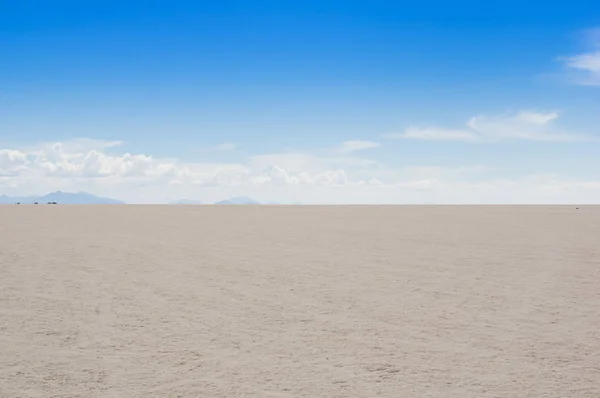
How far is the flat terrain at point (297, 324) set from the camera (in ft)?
20.1

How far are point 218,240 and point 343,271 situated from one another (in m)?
8.63

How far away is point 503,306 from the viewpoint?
988cm

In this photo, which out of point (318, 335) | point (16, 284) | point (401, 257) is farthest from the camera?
point (401, 257)

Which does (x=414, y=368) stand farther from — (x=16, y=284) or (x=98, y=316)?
(x=16, y=284)

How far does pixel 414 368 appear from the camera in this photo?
655cm

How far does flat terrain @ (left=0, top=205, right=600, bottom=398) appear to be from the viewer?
614 cm

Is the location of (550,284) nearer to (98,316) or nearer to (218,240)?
(98,316)

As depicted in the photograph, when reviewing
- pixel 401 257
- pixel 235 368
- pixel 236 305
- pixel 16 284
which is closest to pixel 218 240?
pixel 401 257

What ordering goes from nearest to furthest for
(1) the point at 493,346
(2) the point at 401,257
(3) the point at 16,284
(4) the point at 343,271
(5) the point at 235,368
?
1. (5) the point at 235,368
2. (1) the point at 493,346
3. (3) the point at 16,284
4. (4) the point at 343,271
5. (2) the point at 401,257

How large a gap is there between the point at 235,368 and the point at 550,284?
8502 millimetres

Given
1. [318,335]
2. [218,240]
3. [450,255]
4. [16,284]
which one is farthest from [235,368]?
[218,240]

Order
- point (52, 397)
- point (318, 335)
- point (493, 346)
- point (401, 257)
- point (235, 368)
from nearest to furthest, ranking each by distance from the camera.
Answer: point (52, 397) < point (235, 368) < point (493, 346) < point (318, 335) < point (401, 257)

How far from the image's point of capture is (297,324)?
8578 millimetres

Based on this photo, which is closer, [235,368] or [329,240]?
[235,368]
